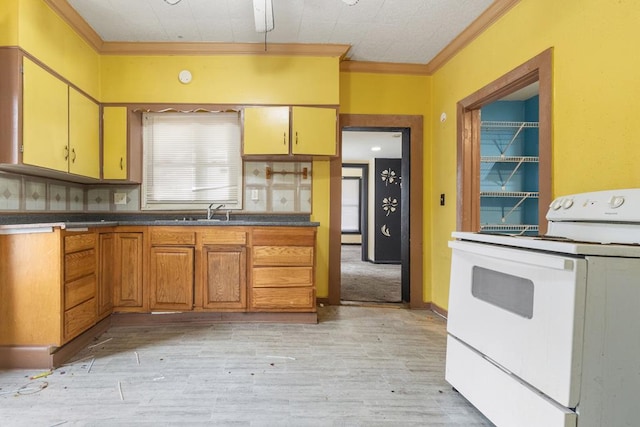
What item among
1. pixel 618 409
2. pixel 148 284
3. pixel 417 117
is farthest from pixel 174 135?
pixel 618 409

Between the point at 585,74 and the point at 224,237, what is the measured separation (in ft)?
8.79

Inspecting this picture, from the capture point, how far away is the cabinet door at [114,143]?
318 centimetres

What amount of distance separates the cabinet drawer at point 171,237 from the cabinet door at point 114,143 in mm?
713

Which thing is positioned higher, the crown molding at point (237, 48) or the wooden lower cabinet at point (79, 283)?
the crown molding at point (237, 48)

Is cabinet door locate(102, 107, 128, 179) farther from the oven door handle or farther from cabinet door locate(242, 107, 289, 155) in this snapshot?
the oven door handle

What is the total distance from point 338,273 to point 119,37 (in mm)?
2988

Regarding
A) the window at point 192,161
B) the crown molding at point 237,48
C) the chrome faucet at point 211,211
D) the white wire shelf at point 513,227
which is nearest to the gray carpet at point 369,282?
the white wire shelf at point 513,227

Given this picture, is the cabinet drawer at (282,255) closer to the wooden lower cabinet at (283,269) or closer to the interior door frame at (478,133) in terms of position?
the wooden lower cabinet at (283,269)

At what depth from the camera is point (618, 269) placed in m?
1.17

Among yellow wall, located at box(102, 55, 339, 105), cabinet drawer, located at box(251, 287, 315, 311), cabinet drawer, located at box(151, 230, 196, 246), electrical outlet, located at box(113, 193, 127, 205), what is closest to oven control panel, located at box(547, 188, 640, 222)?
cabinet drawer, located at box(251, 287, 315, 311)

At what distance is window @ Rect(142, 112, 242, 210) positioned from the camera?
135 inches

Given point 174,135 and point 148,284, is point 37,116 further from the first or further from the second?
point 148,284

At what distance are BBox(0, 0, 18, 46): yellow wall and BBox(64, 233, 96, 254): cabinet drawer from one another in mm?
1253

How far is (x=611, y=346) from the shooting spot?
46.3 inches
